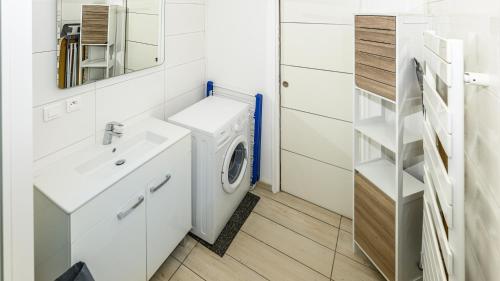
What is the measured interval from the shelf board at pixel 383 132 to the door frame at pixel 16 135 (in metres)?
1.52

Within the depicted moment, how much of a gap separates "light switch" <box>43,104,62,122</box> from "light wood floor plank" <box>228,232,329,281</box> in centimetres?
134

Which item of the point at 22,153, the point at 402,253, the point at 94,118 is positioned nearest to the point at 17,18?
the point at 22,153

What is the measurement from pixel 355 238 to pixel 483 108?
128 centimetres

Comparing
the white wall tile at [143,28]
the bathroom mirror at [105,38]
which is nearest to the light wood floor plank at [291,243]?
the bathroom mirror at [105,38]

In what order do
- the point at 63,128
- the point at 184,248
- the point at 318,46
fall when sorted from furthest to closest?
the point at 318,46, the point at 184,248, the point at 63,128

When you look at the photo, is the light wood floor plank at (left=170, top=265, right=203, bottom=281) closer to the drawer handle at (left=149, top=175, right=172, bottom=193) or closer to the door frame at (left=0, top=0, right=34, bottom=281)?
the drawer handle at (left=149, top=175, right=172, bottom=193)

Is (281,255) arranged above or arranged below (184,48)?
below

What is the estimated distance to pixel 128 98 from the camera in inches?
76.9

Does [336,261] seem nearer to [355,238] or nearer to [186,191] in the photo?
[355,238]

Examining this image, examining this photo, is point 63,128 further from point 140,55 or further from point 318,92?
point 318,92

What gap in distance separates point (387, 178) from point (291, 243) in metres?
0.83

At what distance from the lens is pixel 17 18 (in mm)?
702

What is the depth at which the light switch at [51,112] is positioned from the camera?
145cm

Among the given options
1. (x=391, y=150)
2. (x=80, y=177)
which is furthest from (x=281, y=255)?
(x=80, y=177)
